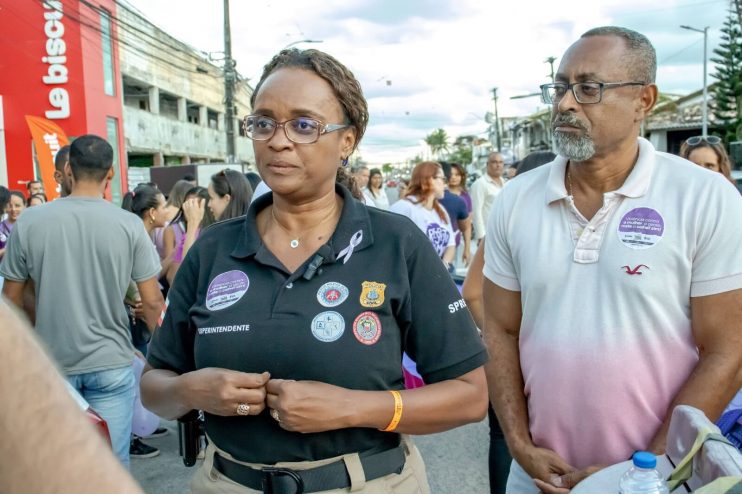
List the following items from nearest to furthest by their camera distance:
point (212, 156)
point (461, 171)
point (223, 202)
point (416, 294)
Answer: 1. point (416, 294)
2. point (223, 202)
3. point (461, 171)
4. point (212, 156)

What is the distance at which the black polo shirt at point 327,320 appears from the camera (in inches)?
76.6

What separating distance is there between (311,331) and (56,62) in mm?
24194

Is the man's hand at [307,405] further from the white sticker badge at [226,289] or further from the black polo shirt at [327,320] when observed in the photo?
the white sticker badge at [226,289]

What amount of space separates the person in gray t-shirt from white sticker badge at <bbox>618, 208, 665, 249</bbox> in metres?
2.82

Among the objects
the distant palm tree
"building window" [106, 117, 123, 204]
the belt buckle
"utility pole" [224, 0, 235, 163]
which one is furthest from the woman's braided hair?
the distant palm tree

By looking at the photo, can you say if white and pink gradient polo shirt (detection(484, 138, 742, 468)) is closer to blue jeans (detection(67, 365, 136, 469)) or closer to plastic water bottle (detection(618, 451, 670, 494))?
plastic water bottle (detection(618, 451, 670, 494))

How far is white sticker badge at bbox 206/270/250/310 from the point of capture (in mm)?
2049

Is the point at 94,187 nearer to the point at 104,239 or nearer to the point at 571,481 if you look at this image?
the point at 104,239

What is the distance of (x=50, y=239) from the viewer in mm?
3797

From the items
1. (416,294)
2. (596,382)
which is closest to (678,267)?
(596,382)

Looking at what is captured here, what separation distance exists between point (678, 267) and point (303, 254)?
118 cm

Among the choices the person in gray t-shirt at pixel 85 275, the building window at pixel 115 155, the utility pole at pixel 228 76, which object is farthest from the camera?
the building window at pixel 115 155

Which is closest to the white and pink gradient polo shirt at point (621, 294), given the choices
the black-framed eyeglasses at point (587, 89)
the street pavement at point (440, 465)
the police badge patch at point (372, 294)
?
the black-framed eyeglasses at point (587, 89)

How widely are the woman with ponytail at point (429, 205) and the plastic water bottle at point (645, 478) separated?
518 centimetres
